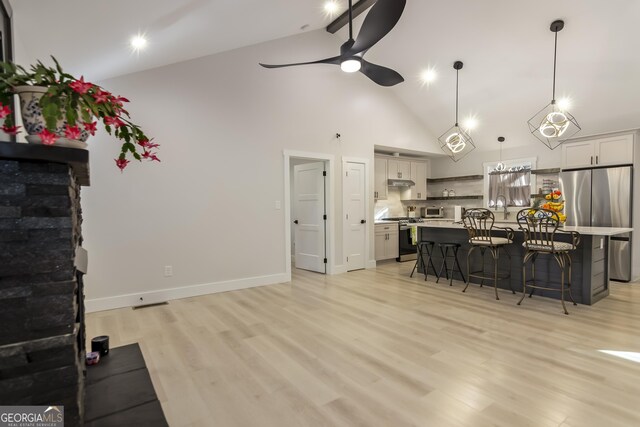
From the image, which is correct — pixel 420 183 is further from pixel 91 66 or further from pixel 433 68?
pixel 91 66

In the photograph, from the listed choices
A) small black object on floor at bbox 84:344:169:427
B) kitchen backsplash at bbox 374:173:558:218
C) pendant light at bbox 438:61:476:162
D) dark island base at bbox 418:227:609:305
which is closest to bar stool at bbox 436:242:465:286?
dark island base at bbox 418:227:609:305

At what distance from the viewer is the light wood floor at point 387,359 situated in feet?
6.54

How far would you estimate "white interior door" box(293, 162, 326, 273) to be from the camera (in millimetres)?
6090

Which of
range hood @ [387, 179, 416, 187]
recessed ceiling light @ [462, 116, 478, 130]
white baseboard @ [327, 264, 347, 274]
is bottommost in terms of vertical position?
white baseboard @ [327, 264, 347, 274]

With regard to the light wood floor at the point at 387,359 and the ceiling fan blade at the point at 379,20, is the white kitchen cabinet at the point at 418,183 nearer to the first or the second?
the light wood floor at the point at 387,359

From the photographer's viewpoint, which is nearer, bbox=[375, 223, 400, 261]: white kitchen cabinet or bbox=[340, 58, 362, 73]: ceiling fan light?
bbox=[340, 58, 362, 73]: ceiling fan light

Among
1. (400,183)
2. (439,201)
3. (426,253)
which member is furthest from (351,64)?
(439,201)

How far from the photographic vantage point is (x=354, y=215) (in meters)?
6.35

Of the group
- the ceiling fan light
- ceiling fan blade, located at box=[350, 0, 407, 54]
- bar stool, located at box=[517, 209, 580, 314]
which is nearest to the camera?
ceiling fan blade, located at box=[350, 0, 407, 54]

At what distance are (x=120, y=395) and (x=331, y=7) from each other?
15.9 feet

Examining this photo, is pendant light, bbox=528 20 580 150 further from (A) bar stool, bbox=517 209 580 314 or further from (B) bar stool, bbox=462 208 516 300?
(B) bar stool, bbox=462 208 516 300

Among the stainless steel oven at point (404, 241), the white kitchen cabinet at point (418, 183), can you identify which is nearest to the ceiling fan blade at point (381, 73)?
the stainless steel oven at point (404, 241)

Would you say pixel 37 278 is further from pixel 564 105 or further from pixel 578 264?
pixel 564 105

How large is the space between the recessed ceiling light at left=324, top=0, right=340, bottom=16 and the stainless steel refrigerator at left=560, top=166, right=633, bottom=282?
190 inches
